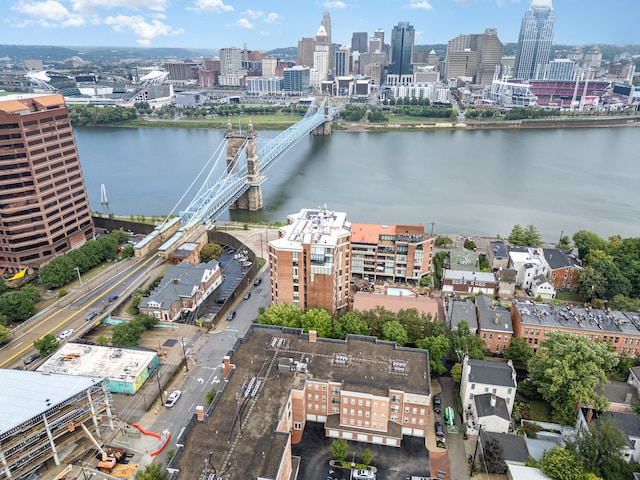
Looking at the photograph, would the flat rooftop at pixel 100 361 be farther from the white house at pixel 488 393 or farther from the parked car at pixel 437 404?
the white house at pixel 488 393

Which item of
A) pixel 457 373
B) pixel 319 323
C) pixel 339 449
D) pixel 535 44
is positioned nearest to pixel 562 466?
pixel 457 373

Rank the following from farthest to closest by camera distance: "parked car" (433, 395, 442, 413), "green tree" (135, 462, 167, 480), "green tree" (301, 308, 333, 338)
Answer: "green tree" (301, 308, 333, 338) → "parked car" (433, 395, 442, 413) → "green tree" (135, 462, 167, 480)

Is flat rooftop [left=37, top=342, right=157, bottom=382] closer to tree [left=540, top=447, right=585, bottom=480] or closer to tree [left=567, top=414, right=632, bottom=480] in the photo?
tree [left=540, top=447, right=585, bottom=480]

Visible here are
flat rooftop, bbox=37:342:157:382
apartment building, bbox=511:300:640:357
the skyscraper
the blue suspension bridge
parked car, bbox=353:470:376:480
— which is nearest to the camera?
parked car, bbox=353:470:376:480

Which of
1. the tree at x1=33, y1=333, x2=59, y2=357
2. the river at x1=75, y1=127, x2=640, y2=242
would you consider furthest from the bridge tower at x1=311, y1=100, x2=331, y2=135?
the tree at x1=33, y1=333, x2=59, y2=357

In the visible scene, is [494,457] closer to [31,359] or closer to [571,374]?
[571,374]

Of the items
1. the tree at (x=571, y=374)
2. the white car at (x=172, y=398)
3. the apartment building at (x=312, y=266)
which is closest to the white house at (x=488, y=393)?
the tree at (x=571, y=374)
